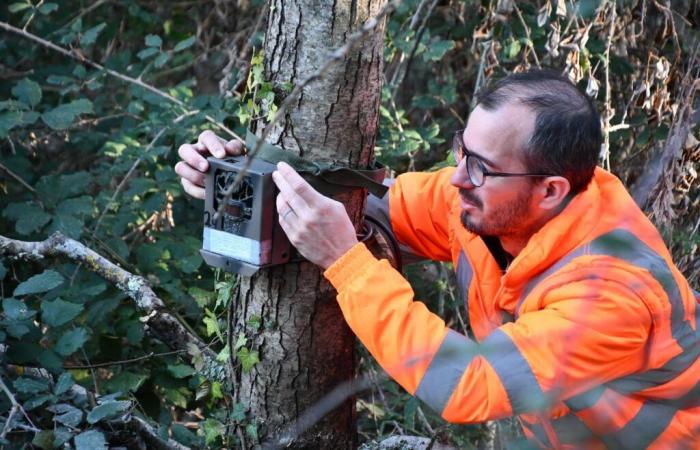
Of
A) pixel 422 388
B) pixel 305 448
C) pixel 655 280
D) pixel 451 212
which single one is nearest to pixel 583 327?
pixel 655 280

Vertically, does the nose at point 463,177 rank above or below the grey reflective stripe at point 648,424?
above

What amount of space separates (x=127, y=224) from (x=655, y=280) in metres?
2.04

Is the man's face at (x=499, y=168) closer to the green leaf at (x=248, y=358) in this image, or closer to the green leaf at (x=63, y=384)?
the green leaf at (x=248, y=358)

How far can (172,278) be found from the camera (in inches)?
124

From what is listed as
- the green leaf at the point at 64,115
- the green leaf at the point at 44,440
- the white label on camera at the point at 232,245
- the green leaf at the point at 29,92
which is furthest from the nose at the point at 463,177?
the green leaf at the point at 29,92

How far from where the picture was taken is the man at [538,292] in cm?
193

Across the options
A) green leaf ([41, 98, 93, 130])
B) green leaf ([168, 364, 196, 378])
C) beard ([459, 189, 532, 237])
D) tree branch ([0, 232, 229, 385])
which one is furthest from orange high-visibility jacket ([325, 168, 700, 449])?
green leaf ([41, 98, 93, 130])

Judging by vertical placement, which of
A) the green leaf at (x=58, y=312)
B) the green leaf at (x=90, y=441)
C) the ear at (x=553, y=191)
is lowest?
the green leaf at (x=90, y=441)

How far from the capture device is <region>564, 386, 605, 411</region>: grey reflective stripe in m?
1.90

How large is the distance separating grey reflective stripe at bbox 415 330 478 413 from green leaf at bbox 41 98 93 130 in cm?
189

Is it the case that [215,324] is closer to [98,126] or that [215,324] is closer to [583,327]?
[583,327]

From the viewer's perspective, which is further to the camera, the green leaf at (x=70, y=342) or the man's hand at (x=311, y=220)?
the green leaf at (x=70, y=342)

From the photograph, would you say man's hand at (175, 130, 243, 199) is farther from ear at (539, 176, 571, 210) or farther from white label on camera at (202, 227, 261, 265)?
ear at (539, 176, 571, 210)

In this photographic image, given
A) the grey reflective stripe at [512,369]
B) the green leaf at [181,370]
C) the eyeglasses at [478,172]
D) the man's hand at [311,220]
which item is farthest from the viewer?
the green leaf at [181,370]
